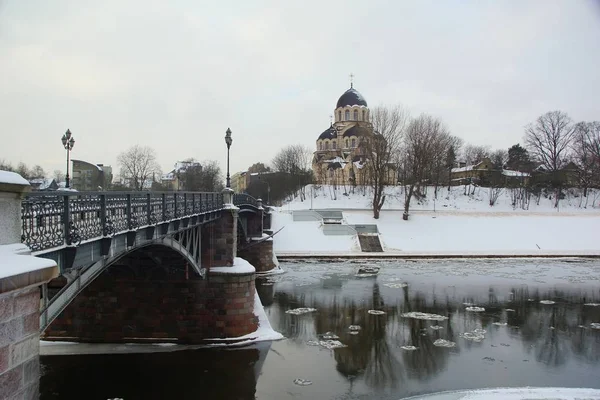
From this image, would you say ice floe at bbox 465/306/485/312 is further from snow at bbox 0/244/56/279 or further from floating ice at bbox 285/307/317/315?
snow at bbox 0/244/56/279

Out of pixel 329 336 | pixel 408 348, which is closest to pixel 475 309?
pixel 408 348

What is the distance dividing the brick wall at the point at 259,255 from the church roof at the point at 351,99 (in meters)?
53.5

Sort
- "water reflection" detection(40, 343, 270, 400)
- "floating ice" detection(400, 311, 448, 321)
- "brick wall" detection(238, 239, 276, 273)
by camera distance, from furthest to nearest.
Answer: "brick wall" detection(238, 239, 276, 273) → "floating ice" detection(400, 311, 448, 321) → "water reflection" detection(40, 343, 270, 400)

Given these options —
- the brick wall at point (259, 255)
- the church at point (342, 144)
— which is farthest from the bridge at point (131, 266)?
the church at point (342, 144)

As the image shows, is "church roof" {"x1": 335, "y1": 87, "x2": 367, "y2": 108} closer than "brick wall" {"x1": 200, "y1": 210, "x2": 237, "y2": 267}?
No

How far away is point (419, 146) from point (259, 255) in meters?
28.0

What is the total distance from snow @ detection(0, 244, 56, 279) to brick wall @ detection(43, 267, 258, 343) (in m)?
11.6

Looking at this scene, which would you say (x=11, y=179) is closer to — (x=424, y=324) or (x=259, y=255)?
(x=424, y=324)

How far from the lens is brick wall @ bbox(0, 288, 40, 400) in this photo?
457 cm

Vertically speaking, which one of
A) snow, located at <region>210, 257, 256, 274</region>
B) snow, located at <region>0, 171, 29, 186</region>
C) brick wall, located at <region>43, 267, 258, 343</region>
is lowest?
brick wall, located at <region>43, 267, 258, 343</region>

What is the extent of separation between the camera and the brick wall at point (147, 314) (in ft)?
52.9

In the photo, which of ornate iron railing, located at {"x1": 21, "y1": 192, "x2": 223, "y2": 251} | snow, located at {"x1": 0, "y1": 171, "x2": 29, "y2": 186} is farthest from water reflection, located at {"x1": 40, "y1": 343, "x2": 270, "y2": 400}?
snow, located at {"x1": 0, "y1": 171, "x2": 29, "y2": 186}

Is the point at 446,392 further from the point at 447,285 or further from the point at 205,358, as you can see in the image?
the point at 447,285

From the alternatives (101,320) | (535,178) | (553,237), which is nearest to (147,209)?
(101,320)
